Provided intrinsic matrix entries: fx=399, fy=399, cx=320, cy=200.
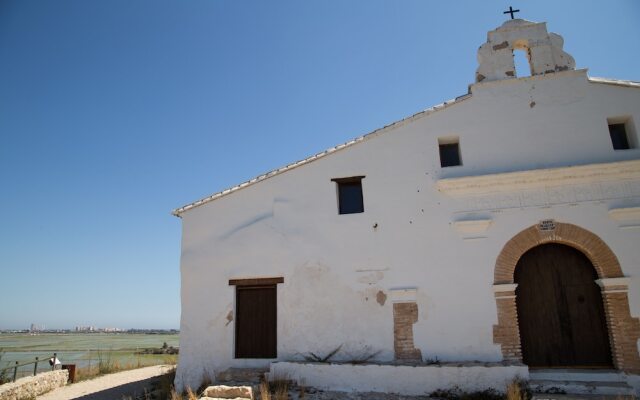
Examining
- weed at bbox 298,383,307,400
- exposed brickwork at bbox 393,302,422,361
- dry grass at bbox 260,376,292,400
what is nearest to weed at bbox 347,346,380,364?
exposed brickwork at bbox 393,302,422,361

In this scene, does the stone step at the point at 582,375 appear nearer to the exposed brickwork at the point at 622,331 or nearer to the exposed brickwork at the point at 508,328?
the exposed brickwork at the point at 622,331

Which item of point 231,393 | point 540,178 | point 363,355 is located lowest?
point 231,393

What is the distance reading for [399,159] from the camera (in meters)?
8.80

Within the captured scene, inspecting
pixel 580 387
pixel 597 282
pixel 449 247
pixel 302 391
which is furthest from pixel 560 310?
pixel 302 391

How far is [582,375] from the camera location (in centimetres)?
696

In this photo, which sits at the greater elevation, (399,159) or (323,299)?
(399,159)

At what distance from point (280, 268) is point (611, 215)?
666cm

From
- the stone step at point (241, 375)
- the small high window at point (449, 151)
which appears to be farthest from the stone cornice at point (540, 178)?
the stone step at point (241, 375)

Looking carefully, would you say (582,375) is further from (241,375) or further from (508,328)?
(241,375)

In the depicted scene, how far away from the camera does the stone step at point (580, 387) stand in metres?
6.61

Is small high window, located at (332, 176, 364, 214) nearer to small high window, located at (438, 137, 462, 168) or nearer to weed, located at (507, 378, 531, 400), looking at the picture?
small high window, located at (438, 137, 462, 168)

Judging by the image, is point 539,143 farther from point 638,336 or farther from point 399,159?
point 638,336

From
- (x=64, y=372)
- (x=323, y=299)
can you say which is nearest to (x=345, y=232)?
(x=323, y=299)

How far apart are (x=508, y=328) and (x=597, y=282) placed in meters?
1.88
